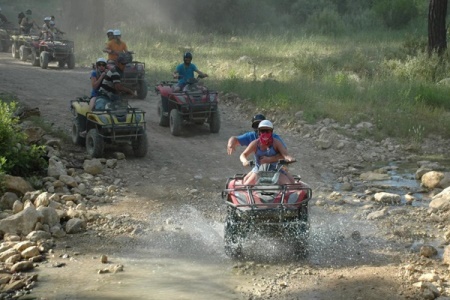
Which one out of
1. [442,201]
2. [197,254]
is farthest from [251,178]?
[442,201]

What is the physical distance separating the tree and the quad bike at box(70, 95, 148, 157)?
10649mm

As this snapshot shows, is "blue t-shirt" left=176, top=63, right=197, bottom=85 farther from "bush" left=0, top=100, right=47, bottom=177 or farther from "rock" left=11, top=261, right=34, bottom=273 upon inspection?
"rock" left=11, top=261, right=34, bottom=273

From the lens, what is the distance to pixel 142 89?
18.8 meters

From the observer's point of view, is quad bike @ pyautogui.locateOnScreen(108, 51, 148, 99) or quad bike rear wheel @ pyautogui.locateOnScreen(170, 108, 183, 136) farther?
quad bike @ pyautogui.locateOnScreen(108, 51, 148, 99)

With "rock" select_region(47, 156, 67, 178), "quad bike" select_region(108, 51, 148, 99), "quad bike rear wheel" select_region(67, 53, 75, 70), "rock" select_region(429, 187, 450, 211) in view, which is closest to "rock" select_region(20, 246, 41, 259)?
"rock" select_region(47, 156, 67, 178)

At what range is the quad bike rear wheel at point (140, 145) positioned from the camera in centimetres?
1328

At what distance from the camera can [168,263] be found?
8.60 metres

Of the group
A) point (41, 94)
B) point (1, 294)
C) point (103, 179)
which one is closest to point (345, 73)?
point (41, 94)

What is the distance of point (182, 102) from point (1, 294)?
797 cm

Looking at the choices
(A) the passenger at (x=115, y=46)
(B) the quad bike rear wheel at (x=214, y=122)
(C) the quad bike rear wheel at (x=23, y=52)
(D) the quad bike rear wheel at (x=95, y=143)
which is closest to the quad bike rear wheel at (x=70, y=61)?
(C) the quad bike rear wheel at (x=23, y=52)

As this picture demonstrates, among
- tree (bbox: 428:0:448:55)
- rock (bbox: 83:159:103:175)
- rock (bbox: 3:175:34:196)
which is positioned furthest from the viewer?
tree (bbox: 428:0:448:55)

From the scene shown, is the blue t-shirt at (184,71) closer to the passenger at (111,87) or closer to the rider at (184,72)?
the rider at (184,72)

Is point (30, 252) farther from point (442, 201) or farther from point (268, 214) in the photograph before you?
point (442, 201)

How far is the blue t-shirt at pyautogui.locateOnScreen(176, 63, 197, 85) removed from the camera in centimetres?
1564
